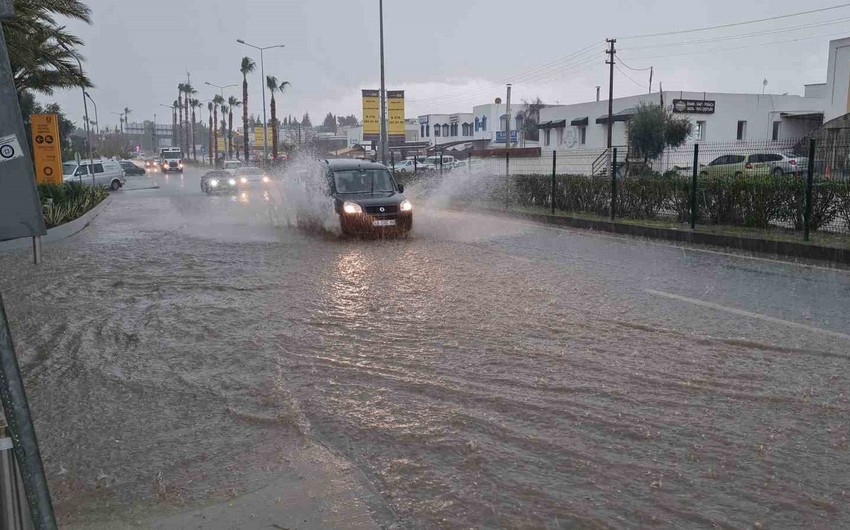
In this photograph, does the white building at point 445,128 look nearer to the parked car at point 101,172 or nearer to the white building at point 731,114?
the white building at point 731,114

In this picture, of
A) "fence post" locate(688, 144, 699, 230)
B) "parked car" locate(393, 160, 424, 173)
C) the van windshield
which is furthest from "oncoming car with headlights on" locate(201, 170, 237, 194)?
"fence post" locate(688, 144, 699, 230)

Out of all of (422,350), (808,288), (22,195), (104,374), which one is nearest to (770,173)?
(808,288)

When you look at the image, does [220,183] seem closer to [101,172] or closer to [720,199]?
[101,172]

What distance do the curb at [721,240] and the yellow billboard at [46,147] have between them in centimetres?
1490

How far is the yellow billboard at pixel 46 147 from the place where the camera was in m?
21.5

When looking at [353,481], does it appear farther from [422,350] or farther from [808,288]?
[808,288]

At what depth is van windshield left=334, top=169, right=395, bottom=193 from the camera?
51.5 feet

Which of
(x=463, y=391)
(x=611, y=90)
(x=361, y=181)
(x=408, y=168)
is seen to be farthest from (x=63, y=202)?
(x=611, y=90)

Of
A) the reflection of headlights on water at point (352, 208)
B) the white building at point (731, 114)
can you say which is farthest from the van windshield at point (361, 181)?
the white building at point (731, 114)

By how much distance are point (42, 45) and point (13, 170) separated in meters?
23.8

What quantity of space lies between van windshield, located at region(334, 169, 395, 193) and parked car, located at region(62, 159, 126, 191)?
29.4 metres

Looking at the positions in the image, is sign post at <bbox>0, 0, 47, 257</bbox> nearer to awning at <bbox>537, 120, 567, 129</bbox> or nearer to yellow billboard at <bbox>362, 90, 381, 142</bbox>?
yellow billboard at <bbox>362, 90, 381, 142</bbox>

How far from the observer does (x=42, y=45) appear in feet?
73.8

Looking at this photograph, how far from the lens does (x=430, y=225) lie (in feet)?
57.7
